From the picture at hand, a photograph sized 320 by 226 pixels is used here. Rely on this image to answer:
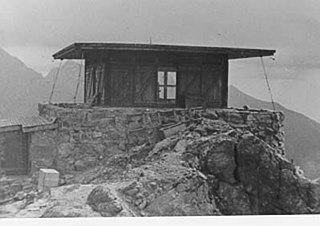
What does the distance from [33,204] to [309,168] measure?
1.64m

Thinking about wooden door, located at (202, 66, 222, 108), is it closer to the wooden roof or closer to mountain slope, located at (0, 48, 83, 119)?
the wooden roof

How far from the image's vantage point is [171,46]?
10.8 feet

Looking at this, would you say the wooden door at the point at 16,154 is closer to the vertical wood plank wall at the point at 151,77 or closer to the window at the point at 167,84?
the vertical wood plank wall at the point at 151,77

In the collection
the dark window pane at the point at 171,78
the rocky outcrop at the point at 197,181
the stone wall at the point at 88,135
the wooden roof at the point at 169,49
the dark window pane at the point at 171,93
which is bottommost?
the rocky outcrop at the point at 197,181

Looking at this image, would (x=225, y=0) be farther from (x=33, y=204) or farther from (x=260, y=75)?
(x=33, y=204)

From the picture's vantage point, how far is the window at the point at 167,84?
363 centimetres

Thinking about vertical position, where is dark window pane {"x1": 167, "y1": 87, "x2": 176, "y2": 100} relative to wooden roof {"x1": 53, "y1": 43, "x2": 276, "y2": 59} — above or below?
below

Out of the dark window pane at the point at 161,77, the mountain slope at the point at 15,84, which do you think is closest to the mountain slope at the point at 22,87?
the mountain slope at the point at 15,84

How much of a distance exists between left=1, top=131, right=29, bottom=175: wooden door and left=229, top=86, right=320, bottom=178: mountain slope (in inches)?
48.6

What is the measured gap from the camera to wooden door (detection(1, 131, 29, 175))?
10.0ft

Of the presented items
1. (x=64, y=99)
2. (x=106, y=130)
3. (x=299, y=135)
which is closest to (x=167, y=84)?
(x=106, y=130)

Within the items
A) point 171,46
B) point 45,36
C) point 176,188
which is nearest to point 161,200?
point 176,188

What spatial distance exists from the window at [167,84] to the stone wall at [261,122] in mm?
420

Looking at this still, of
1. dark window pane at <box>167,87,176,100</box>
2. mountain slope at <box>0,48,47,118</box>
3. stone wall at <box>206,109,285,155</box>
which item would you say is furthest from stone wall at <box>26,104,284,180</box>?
dark window pane at <box>167,87,176,100</box>
